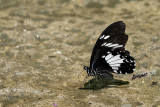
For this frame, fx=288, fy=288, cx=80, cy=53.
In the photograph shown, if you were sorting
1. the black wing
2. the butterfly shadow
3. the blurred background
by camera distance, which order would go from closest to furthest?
the blurred background
the black wing
the butterfly shadow

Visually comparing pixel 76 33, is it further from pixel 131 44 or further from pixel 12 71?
pixel 12 71

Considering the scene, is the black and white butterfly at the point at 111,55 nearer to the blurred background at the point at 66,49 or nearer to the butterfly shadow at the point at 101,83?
the butterfly shadow at the point at 101,83

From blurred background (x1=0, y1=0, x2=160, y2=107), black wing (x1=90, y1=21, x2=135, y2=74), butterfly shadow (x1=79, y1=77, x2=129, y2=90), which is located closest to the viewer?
blurred background (x1=0, y1=0, x2=160, y2=107)

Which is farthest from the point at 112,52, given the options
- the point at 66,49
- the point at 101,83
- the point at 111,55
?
the point at 66,49

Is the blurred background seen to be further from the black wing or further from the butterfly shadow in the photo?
the black wing

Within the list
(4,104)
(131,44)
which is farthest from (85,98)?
(131,44)

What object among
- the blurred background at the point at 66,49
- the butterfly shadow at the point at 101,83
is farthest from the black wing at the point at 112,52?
the blurred background at the point at 66,49

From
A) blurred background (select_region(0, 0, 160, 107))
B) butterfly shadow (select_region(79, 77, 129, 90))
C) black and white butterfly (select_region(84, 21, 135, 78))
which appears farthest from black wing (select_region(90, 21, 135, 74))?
blurred background (select_region(0, 0, 160, 107))
